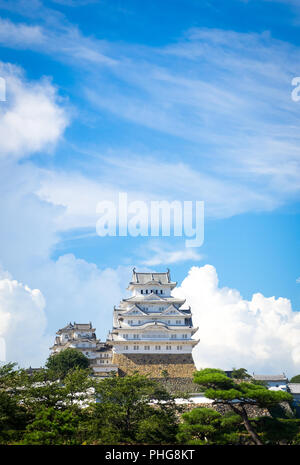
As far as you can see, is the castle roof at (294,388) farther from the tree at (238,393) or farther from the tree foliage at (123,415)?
the tree at (238,393)

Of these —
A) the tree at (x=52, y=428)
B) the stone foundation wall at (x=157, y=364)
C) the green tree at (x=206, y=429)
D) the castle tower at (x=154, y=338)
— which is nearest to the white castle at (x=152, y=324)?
the castle tower at (x=154, y=338)

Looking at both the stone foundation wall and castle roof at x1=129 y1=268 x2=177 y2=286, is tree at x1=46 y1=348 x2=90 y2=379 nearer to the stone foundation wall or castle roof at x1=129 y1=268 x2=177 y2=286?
the stone foundation wall

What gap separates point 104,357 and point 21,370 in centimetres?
2722

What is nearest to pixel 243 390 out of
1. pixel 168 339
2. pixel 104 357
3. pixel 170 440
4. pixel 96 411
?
pixel 170 440

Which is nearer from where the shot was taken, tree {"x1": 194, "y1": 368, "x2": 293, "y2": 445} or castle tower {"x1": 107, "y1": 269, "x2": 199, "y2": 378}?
tree {"x1": 194, "y1": 368, "x2": 293, "y2": 445}

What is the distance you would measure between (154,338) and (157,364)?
95.4 inches

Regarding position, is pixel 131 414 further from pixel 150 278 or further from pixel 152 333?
pixel 150 278

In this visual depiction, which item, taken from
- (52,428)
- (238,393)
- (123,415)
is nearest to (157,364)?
(238,393)

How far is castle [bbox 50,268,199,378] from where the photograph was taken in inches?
1757

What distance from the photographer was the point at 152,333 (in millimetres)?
46156

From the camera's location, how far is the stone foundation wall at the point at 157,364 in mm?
44062

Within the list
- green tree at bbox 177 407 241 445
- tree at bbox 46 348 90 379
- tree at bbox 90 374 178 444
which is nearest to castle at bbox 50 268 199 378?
tree at bbox 46 348 90 379

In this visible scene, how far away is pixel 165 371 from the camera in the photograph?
43594 mm

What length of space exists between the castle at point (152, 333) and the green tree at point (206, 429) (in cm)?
1557
